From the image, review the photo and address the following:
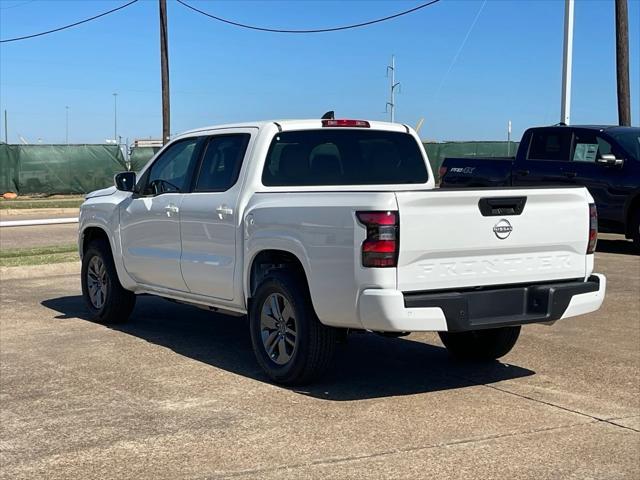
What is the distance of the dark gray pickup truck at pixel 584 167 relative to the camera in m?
13.6

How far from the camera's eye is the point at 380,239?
5.38m

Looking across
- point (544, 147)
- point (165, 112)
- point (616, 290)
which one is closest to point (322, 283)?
point (616, 290)

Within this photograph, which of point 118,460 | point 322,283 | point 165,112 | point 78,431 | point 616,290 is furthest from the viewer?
point 165,112

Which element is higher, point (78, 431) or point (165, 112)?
point (165, 112)

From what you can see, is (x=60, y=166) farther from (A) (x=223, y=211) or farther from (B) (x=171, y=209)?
(A) (x=223, y=211)

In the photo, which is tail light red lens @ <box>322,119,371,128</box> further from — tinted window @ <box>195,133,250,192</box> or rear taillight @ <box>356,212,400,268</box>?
rear taillight @ <box>356,212,400,268</box>

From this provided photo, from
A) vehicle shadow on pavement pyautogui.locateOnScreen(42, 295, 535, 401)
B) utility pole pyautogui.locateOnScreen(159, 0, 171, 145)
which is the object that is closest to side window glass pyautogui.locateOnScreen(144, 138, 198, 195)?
vehicle shadow on pavement pyautogui.locateOnScreen(42, 295, 535, 401)

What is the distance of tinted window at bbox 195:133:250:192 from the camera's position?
22.8 feet

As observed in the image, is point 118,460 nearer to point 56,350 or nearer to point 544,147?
point 56,350

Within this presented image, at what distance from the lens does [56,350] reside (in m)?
7.41

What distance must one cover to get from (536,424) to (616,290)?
18.0 ft

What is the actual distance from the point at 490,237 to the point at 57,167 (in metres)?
28.8

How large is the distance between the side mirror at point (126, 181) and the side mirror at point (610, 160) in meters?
8.18

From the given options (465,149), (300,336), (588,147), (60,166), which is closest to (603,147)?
(588,147)
